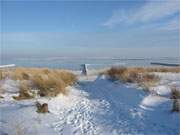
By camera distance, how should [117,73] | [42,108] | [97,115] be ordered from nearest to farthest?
1. [42,108]
2. [97,115]
3. [117,73]

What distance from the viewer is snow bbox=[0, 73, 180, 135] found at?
25.1 ft

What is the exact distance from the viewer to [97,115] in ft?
30.7

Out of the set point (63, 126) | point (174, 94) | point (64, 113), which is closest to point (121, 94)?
point (174, 94)

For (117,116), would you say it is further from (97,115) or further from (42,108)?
(42,108)

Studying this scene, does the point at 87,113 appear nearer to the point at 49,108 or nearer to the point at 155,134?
the point at 49,108

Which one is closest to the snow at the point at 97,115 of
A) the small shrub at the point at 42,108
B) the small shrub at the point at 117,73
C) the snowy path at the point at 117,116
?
the snowy path at the point at 117,116

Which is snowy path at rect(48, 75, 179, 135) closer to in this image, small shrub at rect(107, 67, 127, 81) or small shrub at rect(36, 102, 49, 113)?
small shrub at rect(36, 102, 49, 113)

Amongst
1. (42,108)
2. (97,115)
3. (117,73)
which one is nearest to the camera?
(42,108)

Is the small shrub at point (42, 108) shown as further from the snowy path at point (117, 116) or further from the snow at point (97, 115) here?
the snowy path at point (117, 116)

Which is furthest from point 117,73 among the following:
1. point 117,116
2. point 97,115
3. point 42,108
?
point 42,108

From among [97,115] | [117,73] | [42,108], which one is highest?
[117,73]

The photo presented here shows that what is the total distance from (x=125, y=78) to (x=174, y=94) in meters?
5.07

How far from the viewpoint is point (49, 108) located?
974 cm

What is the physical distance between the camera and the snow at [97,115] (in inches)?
302
